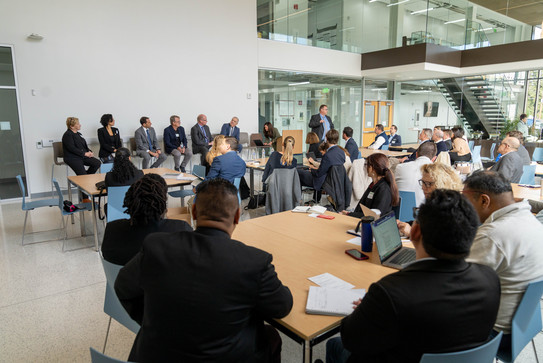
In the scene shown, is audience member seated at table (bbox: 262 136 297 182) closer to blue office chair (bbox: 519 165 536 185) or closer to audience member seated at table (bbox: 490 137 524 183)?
audience member seated at table (bbox: 490 137 524 183)

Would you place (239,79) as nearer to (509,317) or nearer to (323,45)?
(323,45)

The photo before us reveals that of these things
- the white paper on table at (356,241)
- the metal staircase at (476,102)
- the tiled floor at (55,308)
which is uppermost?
the metal staircase at (476,102)

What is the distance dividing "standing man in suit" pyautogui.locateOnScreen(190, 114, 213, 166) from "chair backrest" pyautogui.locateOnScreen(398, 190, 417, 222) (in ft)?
19.2

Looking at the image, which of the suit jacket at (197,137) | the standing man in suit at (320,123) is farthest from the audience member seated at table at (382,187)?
the standing man in suit at (320,123)

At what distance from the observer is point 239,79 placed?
9750 mm

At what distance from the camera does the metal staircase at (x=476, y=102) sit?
12906mm

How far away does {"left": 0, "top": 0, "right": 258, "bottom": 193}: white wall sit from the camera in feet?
22.7

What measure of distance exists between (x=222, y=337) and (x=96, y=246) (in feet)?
12.0

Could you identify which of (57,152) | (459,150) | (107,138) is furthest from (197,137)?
(459,150)

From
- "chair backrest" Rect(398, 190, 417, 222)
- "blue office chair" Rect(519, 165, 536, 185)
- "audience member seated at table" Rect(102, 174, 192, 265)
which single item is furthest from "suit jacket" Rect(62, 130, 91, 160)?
"blue office chair" Rect(519, 165, 536, 185)

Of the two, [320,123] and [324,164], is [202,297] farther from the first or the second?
[320,123]

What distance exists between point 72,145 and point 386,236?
6.36m

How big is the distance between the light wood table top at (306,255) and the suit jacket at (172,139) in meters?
5.90

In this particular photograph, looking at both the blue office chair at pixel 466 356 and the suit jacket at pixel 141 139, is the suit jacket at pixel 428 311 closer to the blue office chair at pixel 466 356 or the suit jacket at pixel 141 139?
the blue office chair at pixel 466 356
